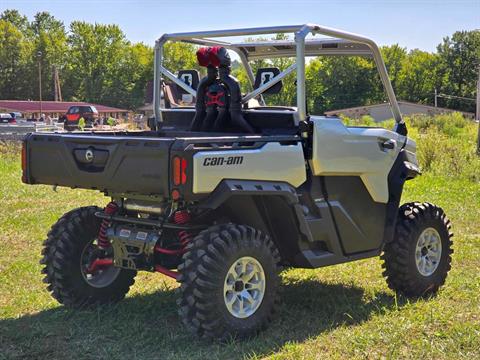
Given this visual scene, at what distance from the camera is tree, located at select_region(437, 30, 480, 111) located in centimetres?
9244

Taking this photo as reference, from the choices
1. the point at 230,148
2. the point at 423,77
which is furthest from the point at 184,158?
the point at 423,77

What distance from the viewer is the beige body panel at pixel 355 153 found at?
5609 mm

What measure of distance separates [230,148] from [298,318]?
1613 millimetres

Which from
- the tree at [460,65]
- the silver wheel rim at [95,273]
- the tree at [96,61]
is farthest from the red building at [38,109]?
the silver wheel rim at [95,273]

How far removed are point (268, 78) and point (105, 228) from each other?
1.79 m

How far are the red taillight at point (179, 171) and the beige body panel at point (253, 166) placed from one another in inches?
2.5

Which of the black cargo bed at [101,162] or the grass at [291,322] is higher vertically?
the black cargo bed at [101,162]

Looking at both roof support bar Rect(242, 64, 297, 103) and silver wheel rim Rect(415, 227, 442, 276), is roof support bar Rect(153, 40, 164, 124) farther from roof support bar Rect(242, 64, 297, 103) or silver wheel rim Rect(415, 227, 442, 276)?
silver wheel rim Rect(415, 227, 442, 276)

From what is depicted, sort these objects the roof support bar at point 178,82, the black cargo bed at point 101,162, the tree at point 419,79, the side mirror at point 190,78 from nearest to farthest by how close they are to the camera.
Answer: the black cargo bed at point 101,162 < the roof support bar at point 178,82 < the side mirror at point 190,78 < the tree at point 419,79

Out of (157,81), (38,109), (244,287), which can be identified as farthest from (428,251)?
(38,109)

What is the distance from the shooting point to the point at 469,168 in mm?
16719

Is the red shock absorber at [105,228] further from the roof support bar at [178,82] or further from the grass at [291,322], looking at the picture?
the roof support bar at [178,82]

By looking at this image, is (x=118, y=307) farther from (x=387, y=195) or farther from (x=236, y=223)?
(x=387, y=195)

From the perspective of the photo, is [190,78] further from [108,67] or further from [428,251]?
[108,67]
